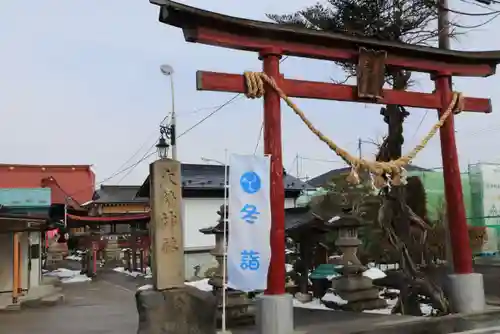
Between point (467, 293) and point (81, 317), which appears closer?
point (467, 293)

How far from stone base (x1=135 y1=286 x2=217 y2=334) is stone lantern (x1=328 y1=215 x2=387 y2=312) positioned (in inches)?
291

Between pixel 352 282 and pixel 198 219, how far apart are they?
1369 cm

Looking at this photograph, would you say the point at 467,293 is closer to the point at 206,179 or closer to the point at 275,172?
the point at 275,172

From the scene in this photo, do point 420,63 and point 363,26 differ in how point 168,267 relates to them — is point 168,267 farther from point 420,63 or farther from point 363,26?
point 363,26

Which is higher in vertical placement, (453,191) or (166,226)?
(453,191)

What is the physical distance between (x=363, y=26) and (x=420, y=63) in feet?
10.6

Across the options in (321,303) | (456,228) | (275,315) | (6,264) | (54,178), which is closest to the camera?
(275,315)

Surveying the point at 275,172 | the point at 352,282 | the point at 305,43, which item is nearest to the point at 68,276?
the point at 352,282

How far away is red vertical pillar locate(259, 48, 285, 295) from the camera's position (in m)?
10.6

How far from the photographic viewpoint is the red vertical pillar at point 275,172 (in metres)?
10.6

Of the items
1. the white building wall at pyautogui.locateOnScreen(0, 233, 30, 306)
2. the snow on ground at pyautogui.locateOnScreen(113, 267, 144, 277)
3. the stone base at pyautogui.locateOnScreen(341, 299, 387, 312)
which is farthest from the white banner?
the snow on ground at pyautogui.locateOnScreen(113, 267, 144, 277)

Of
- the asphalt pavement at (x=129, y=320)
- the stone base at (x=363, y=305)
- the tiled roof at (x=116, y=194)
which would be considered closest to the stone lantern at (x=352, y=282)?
the stone base at (x=363, y=305)

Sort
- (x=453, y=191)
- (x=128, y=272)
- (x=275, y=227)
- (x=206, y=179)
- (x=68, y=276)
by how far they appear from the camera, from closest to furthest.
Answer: (x=275, y=227) < (x=453, y=191) < (x=206, y=179) < (x=68, y=276) < (x=128, y=272)

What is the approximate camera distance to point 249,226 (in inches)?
400
